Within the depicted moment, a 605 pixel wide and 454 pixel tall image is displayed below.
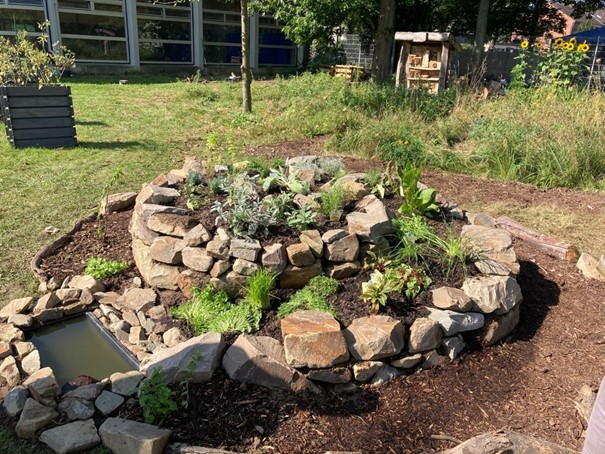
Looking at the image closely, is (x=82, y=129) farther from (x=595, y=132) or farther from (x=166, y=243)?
(x=595, y=132)

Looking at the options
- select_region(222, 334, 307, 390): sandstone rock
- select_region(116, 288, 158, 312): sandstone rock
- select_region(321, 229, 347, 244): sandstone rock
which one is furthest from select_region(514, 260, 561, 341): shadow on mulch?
select_region(116, 288, 158, 312): sandstone rock

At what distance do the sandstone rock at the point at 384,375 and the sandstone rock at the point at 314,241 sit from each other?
2.92ft

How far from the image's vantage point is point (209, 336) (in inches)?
114

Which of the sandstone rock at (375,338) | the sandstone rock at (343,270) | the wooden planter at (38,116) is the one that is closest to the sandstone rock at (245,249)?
the sandstone rock at (343,270)

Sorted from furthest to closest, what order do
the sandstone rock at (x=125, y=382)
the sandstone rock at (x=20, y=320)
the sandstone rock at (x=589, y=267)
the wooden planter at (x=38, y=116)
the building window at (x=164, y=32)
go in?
the building window at (x=164, y=32) → the wooden planter at (x=38, y=116) → the sandstone rock at (x=589, y=267) → the sandstone rock at (x=20, y=320) → the sandstone rock at (x=125, y=382)

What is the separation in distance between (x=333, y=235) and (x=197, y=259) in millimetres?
937

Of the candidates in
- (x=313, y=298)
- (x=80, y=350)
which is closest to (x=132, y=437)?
(x=80, y=350)

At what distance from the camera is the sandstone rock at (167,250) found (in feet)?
11.6

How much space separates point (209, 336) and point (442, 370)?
1401 mm

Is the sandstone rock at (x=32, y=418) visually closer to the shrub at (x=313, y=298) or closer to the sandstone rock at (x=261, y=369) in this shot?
the sandstone rock at (x=261, y=369)

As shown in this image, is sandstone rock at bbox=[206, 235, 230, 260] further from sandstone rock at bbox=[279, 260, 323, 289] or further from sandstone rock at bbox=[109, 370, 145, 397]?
sandstone rock at bbox=[109, 370, 145, 397]

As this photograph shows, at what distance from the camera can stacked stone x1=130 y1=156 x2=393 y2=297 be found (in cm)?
336

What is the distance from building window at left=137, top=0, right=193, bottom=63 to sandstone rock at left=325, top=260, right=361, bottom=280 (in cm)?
1573

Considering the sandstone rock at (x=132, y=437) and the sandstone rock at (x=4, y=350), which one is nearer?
the sandstone rock at (x=132, y=437)
